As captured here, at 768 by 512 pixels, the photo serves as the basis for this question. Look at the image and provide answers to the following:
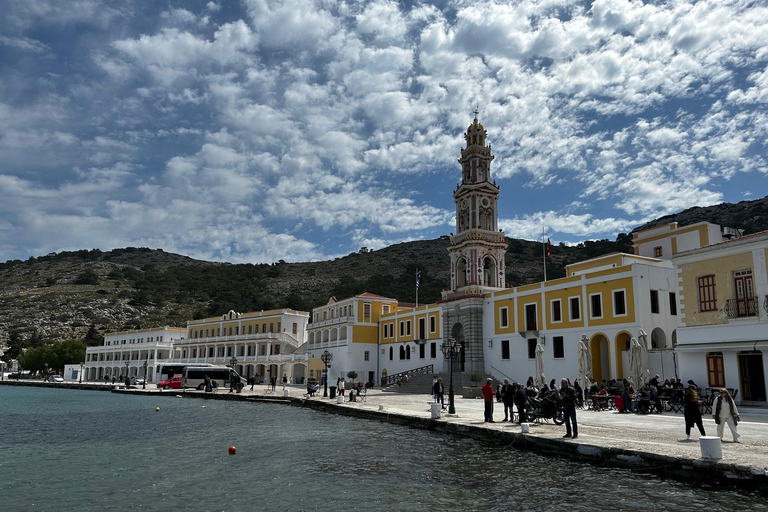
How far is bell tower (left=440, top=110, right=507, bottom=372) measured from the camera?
43406 mm

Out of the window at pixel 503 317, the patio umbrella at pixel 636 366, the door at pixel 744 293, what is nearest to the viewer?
the door at pixel 744 293

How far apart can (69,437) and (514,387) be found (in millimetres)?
15938

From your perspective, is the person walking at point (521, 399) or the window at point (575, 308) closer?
the person walking at point (521, 399)

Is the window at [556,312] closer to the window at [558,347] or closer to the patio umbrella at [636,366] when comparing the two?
the window at [558,347]

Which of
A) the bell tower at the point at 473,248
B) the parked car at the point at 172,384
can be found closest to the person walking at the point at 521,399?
the bell tower at the point at 473,248

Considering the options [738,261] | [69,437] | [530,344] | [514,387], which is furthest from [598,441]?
[530,344]

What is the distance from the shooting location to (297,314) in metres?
70.4

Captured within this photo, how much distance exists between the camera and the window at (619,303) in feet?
103

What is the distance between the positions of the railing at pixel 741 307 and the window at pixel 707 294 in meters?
0.62

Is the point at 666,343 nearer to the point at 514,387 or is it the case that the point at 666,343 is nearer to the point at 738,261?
the point at 738,261

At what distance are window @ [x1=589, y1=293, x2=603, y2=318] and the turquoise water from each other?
16883 mm

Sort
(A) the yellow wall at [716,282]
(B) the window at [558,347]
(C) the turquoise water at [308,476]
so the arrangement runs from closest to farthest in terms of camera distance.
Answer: (C) the turquoise water at [308,476], (A) the yellow wall at [716,282], (B) the window at [558,347]

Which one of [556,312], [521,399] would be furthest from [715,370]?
[556,312]

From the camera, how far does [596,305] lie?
1308 inches
